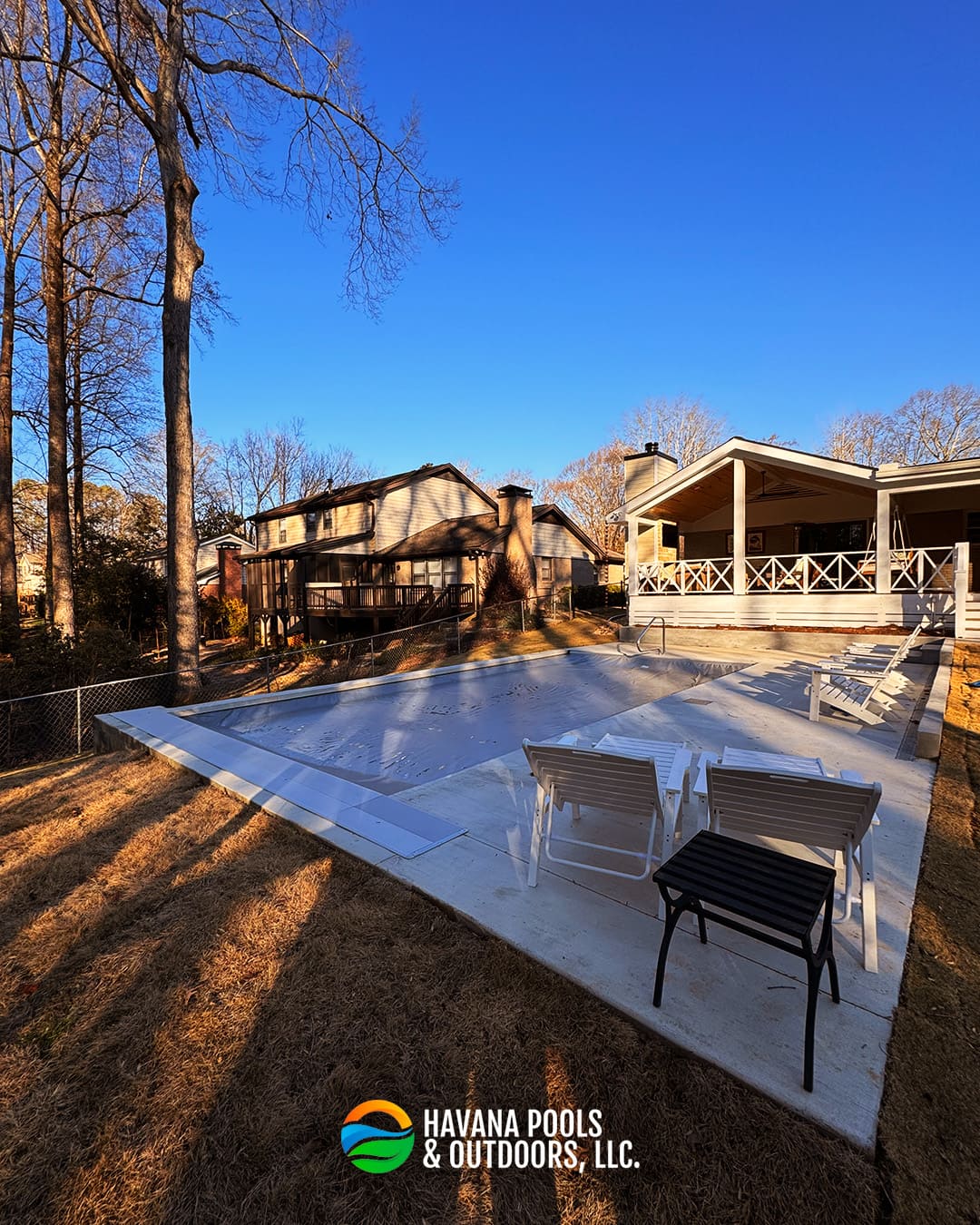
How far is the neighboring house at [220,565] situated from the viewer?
115ft

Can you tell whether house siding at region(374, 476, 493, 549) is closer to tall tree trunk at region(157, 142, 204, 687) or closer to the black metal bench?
tall tree trunk at region(157, 142, 204, 687)

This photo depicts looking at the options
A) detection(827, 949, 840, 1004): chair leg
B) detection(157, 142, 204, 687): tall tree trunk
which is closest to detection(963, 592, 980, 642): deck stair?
detection(827, 949, 840, 1004): chair leg

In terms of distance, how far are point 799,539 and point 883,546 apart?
558cm

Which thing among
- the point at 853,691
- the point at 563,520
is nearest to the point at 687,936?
the point at 853,691

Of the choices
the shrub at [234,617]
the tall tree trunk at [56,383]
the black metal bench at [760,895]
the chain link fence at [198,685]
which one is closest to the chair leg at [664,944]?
the black metal bench at [760,895]

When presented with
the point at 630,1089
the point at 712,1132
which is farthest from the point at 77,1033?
the point at 712,1132

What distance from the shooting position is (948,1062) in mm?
2117

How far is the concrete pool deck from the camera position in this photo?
211 centimetres

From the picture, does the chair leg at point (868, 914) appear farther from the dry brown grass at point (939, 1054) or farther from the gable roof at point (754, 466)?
the gable roof at point (754, 466)

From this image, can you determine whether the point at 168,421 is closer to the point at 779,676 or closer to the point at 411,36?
the point at 411,36

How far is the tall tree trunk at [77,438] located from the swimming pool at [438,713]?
46.9ft

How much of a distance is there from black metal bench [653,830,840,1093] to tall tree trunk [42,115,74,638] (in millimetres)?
16330

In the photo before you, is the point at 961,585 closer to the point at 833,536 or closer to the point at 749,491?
the point at 833,536

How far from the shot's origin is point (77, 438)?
2069cm
